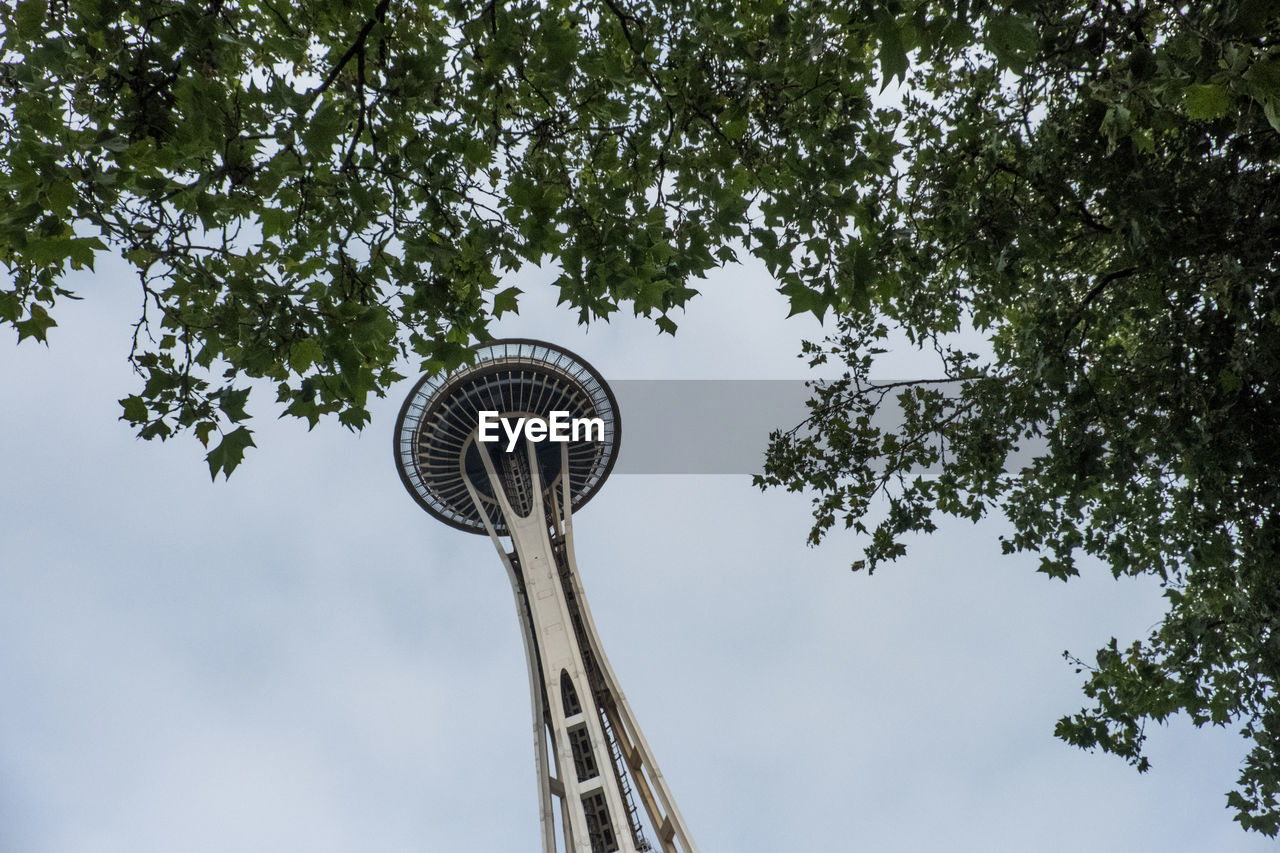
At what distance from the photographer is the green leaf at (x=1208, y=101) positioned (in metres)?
2.94

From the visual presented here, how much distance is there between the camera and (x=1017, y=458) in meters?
9.16

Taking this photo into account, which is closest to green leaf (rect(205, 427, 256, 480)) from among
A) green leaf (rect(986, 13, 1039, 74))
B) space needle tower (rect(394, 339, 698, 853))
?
green leaf (rect(986, 13, 1039, 74))

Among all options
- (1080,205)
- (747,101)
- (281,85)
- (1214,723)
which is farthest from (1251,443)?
(281,85)

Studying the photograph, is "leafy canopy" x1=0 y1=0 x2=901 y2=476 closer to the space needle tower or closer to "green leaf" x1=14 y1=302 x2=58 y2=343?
"green leaf" x1=14 y1=302 x2=58 y2=343

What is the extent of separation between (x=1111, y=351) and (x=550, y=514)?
1277 inches

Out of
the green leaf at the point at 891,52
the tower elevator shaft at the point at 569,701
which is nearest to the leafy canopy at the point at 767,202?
the green leaf at the point at 891,52

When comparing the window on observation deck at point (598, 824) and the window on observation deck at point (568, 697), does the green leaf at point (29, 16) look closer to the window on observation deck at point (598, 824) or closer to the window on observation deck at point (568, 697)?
the window on observation deck at point (598, 824)

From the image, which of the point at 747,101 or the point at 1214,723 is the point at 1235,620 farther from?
the point at 747,101

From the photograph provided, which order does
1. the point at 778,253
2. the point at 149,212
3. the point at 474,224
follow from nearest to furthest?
the point at 149,212
the point at 778,253
the point at 474,224

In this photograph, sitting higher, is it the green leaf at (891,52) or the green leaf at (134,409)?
the green leaf at (891,52)

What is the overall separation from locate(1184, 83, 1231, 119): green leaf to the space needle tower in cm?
2934

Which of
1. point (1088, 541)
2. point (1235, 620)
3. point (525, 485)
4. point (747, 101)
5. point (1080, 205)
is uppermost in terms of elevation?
point (525, 485)

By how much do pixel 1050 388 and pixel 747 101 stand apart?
4.74m

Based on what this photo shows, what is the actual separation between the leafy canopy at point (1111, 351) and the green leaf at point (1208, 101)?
6.86 feet
